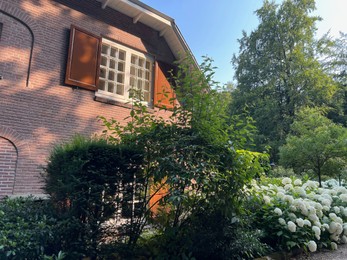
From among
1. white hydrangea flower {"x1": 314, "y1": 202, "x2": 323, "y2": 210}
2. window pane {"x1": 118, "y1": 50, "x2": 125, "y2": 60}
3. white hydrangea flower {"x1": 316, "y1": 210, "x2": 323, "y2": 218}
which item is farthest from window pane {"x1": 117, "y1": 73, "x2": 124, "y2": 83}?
white hydrangea flower {"x1": 316, "y1": 210, "x2": 323, "y2": 218}

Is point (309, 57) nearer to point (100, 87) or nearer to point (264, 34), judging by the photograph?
point (264, 34)

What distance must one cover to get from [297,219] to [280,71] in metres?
17.4

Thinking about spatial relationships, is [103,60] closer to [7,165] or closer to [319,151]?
[7,165]

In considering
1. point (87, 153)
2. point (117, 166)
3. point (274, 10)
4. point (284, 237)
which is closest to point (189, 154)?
point (117, 166)

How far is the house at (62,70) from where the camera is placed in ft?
18.9

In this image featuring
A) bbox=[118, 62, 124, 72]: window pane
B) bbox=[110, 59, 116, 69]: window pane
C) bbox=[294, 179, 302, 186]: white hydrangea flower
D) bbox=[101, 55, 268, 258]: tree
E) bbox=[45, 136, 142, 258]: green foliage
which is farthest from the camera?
bbox=[118, 62, 124, 72]: window pane

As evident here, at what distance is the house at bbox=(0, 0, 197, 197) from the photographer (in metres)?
5.76

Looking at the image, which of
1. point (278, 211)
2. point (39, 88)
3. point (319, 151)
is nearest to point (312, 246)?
point (278, 211)

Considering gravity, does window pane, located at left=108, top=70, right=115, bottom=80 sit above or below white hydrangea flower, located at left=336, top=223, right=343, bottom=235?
above

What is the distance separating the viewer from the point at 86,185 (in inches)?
126

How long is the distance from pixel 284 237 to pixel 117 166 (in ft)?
10.8

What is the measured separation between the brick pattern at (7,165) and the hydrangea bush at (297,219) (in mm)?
5040

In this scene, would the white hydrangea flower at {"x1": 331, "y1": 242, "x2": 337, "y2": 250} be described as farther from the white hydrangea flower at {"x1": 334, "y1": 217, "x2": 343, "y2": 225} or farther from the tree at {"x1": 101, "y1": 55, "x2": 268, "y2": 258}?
the tree at {"x1": 101, "y1": 55, "x2": 268, "y2": 258}

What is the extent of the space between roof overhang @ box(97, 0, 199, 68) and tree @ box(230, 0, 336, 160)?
10.1m
